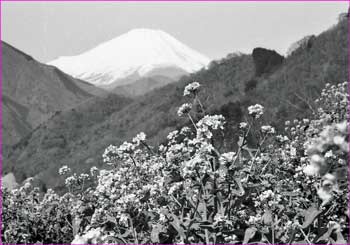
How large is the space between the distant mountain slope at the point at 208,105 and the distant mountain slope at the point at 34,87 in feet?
202

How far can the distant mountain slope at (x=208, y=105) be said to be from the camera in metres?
37.3

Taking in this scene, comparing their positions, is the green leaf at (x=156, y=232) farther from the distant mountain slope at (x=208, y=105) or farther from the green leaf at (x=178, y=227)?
the distant mountain slope at (x=208, y=105)

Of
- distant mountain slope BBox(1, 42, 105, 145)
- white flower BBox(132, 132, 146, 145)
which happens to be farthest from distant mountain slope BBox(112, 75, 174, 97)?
white flower BBox(132, 132, 146, 145)

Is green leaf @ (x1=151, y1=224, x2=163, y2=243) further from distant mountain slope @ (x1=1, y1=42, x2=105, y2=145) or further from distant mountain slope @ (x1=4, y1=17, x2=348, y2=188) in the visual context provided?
distant mountain slope @ (x1=1, y1=42, x2=105, y2=145)

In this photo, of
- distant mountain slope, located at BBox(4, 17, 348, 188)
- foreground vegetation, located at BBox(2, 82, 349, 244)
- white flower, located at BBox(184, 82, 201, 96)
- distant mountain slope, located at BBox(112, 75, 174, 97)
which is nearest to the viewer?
foreground vegetation, located at BBox(2, 82, 349, 244)

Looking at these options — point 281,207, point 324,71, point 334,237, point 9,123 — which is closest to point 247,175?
point 281,207

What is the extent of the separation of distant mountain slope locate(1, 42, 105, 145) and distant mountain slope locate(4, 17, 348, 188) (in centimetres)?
6147

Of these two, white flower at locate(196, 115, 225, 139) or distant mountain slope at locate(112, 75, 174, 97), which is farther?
distant mountain slope at locate(112, 75, 174, 97)

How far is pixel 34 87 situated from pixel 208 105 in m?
129

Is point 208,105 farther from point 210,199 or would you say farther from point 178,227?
point 178,227

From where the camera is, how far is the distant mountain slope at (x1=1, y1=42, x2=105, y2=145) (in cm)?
14650

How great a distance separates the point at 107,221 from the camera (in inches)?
160

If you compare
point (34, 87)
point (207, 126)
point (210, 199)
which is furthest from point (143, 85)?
point (210, 199)

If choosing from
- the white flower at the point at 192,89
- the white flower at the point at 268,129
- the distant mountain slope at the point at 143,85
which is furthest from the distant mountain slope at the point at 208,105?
the distant mountain slope at the point at 143,85
